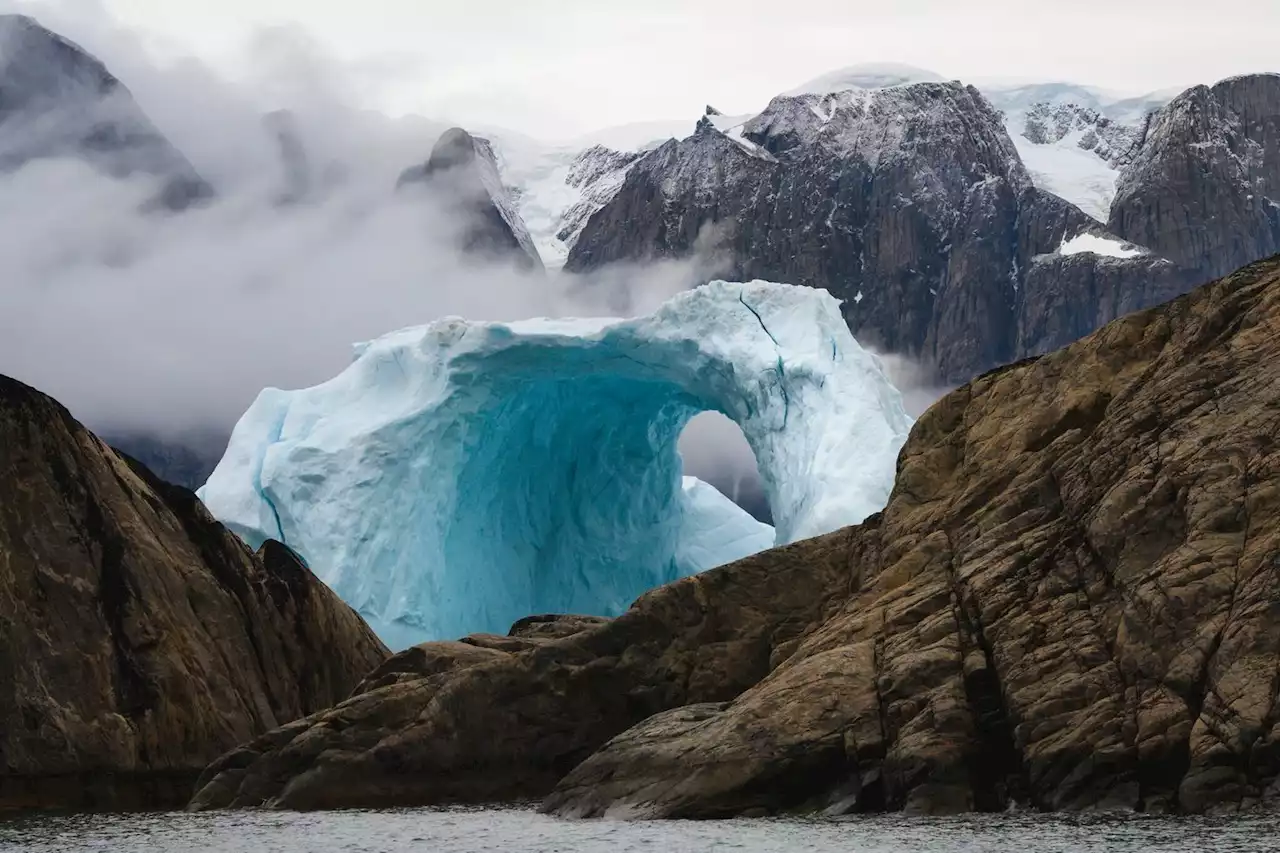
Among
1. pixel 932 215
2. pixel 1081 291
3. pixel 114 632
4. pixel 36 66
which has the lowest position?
pixel 1081 291

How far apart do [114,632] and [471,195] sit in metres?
54.4

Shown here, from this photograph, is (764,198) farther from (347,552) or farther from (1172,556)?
(1172,556)

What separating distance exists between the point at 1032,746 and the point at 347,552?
1782cm

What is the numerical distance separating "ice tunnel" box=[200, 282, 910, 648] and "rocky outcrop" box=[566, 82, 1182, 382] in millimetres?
38086

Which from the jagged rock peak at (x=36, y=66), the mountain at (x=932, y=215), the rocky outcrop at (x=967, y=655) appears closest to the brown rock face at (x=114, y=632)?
the rocky outcrop at (x=967, y=655)

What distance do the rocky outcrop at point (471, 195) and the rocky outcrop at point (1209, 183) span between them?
83.2 ft

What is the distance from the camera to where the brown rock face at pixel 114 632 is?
17062 mm

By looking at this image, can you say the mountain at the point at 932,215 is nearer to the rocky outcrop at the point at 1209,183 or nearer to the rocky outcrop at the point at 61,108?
the rocky outcrop at the point at 1209,183

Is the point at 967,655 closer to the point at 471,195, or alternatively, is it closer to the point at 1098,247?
the point at 1098,247

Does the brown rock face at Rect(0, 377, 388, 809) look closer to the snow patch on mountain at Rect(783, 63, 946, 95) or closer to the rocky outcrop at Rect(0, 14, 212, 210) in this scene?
the rocky outcrop at Rect(0, 14, 212, 210)

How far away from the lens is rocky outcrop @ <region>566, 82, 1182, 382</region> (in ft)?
229

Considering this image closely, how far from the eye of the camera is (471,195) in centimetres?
7106

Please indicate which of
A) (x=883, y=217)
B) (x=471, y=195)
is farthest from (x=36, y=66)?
(x=883, y=217)

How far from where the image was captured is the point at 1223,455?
12398 mm
